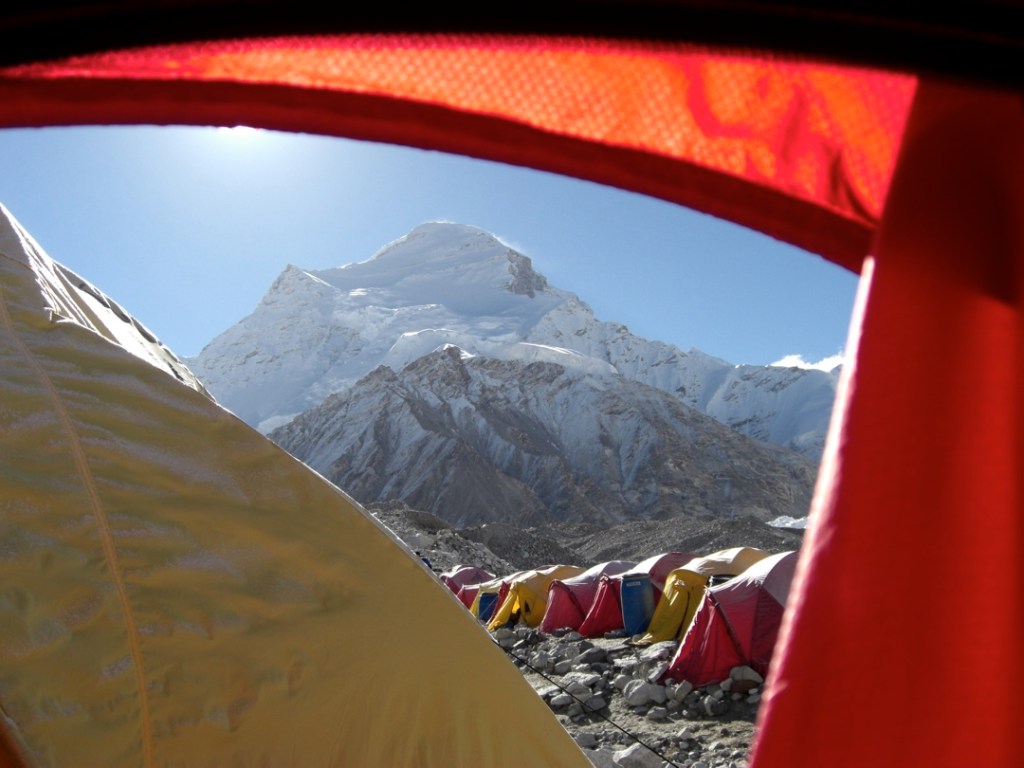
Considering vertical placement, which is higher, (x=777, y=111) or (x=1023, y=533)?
(x=777, y=111)

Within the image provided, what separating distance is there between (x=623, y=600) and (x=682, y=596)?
1522 mm

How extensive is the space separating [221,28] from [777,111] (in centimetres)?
61

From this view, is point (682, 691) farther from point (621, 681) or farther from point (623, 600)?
point (623, 600)

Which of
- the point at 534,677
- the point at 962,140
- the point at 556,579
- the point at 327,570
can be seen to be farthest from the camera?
the point at 556,579

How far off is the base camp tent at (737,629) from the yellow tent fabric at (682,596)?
2740 millimetres

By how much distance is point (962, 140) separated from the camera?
0.76 metres

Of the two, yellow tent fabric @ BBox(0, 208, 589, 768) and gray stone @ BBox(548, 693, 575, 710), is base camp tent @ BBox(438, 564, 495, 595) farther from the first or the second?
yellow tent fabric @ BBox(0, 208, 589, 768)

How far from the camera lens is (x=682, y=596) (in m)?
13.4

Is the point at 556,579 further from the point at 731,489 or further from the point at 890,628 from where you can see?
the point at 731,489

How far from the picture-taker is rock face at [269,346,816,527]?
5869cm

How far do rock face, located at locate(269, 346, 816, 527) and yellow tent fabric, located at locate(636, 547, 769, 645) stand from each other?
40.2m

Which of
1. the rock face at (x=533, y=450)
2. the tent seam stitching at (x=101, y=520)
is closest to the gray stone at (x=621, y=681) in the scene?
the tent seam stitching at (x=101, y=520)

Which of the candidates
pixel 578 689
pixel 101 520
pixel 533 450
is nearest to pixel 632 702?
pixel 578 689

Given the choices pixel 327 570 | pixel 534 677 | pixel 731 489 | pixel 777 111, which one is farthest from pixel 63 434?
pixel 731 489
